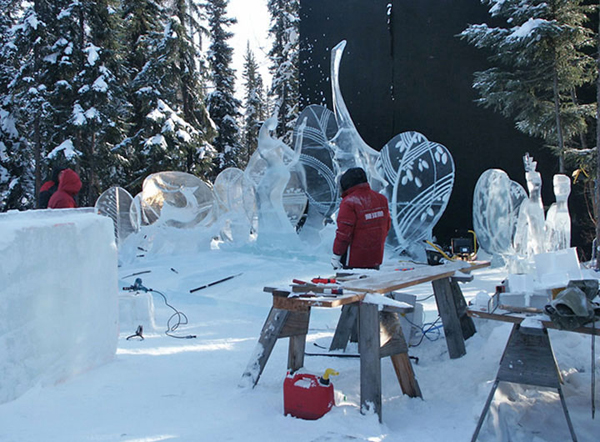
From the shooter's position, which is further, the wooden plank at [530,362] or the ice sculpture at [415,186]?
the ice sculpture at [415,186]

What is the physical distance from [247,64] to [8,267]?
3728 centimetres

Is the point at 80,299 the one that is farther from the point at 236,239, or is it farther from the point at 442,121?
the point at 442,121

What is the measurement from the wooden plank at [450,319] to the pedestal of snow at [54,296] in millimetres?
2687

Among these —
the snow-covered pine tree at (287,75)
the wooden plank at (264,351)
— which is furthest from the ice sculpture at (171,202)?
the snow-covered pine tree at (287,75)

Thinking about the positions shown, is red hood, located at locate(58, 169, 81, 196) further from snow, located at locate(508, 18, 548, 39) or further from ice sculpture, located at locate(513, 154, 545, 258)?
snow, located at locate(508, 18, 548, 39)

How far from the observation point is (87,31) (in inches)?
702

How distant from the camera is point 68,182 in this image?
22.0 ft

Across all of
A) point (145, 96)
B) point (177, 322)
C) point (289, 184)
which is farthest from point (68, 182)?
point (145, 96)

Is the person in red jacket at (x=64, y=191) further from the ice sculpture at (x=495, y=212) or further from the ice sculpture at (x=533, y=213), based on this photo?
the ice sculpture at (x=495, y=212)

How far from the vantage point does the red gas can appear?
3.03 metres

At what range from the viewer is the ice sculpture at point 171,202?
1146 cm

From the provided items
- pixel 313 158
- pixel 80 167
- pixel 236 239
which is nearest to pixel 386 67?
pixel 313 158

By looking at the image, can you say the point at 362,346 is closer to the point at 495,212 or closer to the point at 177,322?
the point at 177,322

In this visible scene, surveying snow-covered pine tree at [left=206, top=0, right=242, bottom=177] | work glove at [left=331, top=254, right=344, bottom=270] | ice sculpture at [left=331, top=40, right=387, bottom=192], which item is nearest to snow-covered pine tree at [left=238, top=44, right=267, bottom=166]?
snow-covered pine tree at [left=206, top=0, right=242, bottom=177]
